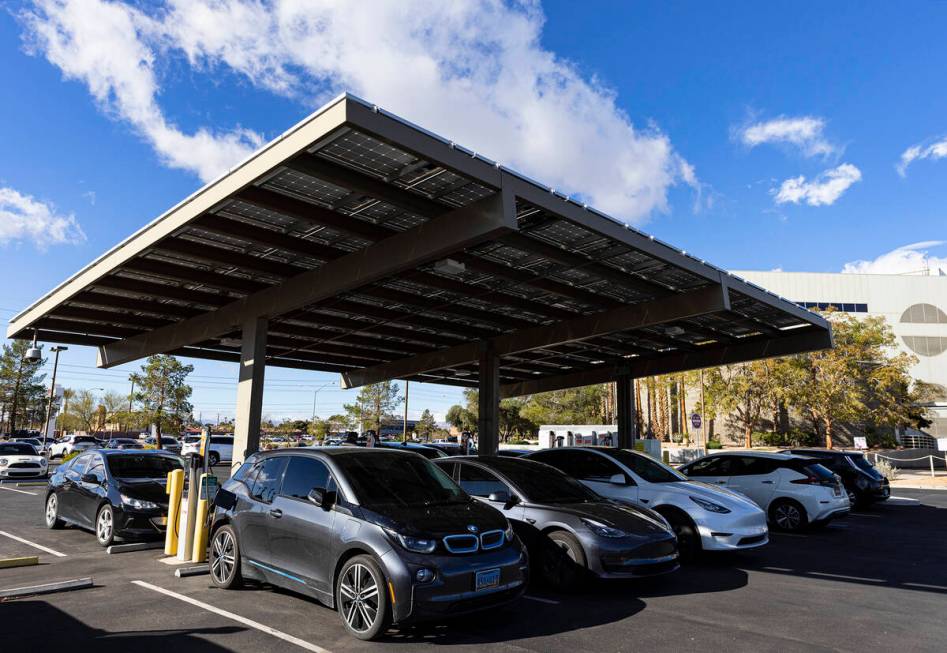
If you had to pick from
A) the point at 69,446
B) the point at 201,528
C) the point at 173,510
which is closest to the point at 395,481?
the point at 201,528

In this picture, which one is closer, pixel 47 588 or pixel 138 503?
pixel 47 588

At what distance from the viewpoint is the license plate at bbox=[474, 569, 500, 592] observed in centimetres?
558

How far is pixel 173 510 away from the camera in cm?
940

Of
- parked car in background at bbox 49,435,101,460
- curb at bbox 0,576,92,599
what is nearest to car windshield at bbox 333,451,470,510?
curb at bbox 0,576,92,599

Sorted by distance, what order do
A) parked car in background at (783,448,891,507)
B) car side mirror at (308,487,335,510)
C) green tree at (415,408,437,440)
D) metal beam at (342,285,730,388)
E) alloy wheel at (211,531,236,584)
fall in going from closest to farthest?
1. car side mirror at (308,487,335,510)
2. alloy wheel at (211,531,236,584)
3. metal beam at (342,285,730,388)
4. parked car in background at (783,448,891,507)
5. green tree at (415,408,437,440)

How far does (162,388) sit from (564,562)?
1983 inches

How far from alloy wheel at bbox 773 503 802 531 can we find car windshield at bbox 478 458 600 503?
6.60 m

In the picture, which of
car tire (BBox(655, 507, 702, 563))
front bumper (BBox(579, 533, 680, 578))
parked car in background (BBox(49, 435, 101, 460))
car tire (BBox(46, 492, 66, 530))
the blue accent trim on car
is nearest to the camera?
the blue accent trim on car

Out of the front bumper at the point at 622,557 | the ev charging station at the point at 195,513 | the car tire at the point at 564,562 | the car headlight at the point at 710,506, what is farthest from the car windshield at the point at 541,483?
the ev charging station at the point at 195,513

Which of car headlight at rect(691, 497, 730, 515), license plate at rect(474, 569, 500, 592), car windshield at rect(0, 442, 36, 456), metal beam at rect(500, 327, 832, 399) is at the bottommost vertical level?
license plate at rect(474, 569, 500, 592)

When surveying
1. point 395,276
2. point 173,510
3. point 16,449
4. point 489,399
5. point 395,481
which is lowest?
point 173,510

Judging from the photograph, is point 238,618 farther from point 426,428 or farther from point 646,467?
point 426,428

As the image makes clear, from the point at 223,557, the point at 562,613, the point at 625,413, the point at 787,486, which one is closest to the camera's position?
the point at 562,613

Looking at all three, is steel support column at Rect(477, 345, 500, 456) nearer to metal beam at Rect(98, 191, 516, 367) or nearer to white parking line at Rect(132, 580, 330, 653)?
metal beam at Rect(98, 191, 516, 367)
